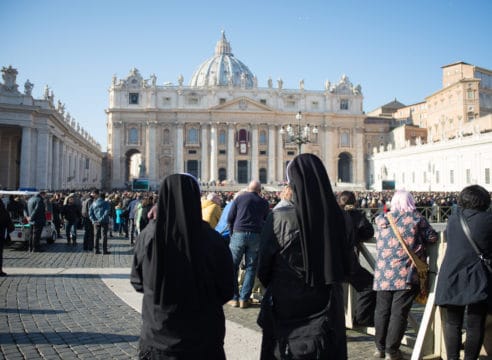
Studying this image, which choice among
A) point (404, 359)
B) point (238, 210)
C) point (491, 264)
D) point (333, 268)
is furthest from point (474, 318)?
point (238, 210)

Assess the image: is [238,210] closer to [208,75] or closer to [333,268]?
[333,268]

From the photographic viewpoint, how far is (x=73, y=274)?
28.3 feet

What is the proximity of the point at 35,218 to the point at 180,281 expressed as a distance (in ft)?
33.9

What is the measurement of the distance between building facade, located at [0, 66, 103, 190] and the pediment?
1064 inches

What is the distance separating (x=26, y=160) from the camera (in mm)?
25578

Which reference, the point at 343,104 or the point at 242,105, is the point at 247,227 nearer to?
the point at 242,105

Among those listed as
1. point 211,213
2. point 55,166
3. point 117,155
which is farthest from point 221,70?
point 211,213

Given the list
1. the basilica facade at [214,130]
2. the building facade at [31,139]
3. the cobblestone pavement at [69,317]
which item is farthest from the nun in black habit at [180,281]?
the basilica facade at [214,130]

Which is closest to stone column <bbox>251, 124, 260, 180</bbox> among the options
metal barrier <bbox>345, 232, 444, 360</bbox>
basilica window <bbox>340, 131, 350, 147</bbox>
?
basilica window <bbox>340, 131, 350, 147</bbox>

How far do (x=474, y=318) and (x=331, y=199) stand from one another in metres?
2.01

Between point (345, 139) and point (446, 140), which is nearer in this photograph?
point (446, 140)

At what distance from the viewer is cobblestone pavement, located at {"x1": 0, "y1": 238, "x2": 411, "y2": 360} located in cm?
451

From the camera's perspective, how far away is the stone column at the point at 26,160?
2530 cm

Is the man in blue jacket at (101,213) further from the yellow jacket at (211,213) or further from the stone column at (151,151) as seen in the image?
the stone column at (151,151)
